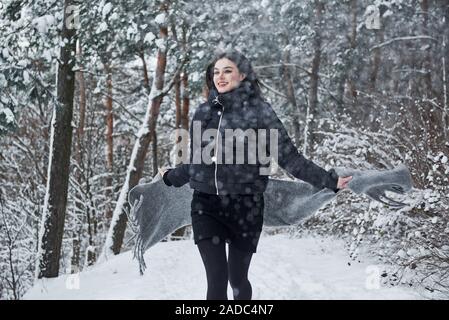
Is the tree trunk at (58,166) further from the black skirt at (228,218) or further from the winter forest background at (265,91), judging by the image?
the black skirt at (228,218)

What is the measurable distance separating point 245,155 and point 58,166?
18.6ft

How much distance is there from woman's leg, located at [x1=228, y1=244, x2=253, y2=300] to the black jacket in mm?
411

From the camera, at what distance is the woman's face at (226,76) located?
3.69 metres

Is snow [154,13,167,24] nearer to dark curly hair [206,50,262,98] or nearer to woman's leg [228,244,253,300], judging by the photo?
dark curly hair [206,50,262,98]

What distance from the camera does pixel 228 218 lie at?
137 inches

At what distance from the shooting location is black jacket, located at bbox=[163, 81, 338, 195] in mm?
3463

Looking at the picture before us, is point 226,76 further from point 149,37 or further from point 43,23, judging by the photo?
point 149,37

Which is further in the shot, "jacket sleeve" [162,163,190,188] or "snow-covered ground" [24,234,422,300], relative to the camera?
"snow-covered ground" [24,234,422,300]

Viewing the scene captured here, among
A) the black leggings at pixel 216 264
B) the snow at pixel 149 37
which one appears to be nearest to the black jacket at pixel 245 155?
the black leggings at pixel 216 264

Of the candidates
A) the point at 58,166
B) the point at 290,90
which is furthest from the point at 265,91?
the point at 58,166

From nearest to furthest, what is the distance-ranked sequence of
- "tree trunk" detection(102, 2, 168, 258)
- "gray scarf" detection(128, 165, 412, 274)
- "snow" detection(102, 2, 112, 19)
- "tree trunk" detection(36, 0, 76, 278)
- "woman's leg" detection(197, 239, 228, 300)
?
"woman's leg" detection(197, 239, 228, 300), "gray scarf" detection(128, 165, 412, 274), "snow" detection(102, 2, 112, 19), "tree trunk" detection(36, 0, 76, 278), "tree trunk" detection(102, 2, 168, 258)

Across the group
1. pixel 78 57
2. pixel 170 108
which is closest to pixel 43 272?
pixel 78 57

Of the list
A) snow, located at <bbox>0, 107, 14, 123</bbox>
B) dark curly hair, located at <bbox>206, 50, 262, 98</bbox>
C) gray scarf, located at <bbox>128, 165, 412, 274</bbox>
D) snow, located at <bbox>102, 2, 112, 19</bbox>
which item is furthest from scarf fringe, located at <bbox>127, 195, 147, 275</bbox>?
snow, located at <bbox>102, 2, 112, 19</bbox>
